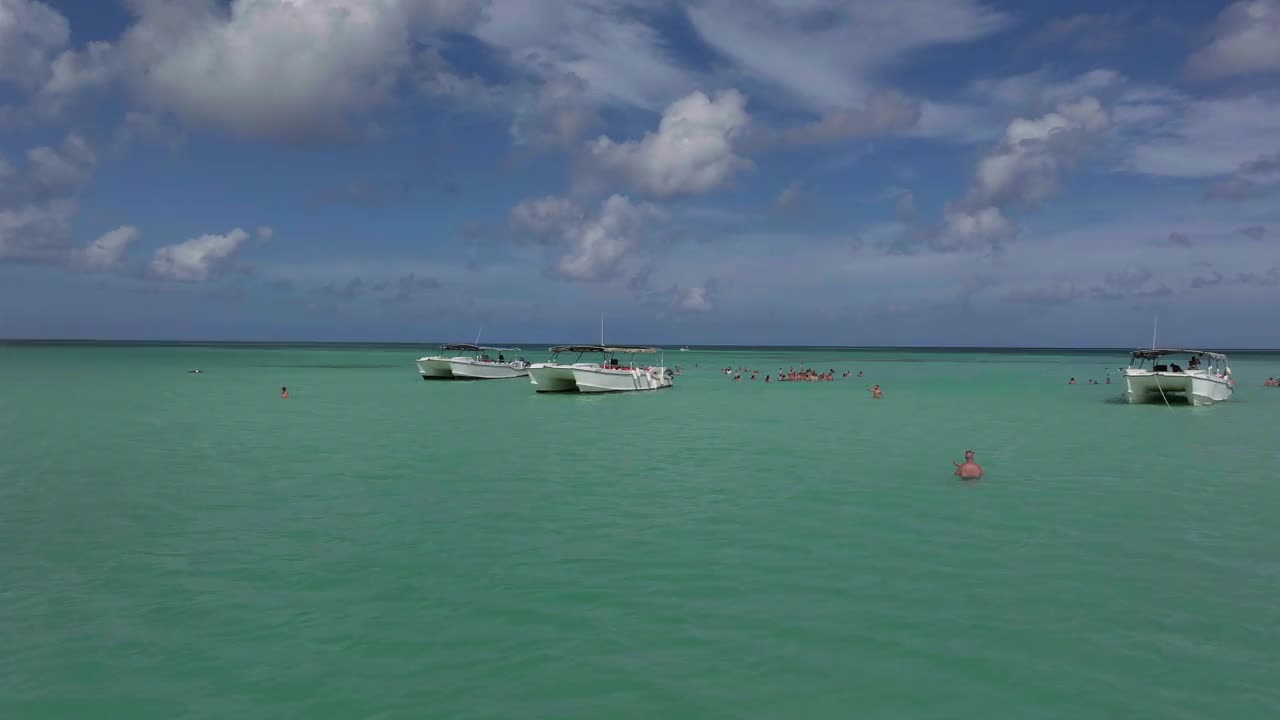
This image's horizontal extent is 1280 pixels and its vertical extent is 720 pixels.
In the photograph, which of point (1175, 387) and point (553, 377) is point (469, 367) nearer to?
point (553, 377)

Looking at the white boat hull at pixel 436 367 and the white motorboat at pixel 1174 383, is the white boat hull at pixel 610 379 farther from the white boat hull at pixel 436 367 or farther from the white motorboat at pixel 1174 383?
the white motorboat at pixel 1174 383

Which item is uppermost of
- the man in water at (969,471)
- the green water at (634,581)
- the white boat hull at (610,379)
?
the white boat hull at (610,379)

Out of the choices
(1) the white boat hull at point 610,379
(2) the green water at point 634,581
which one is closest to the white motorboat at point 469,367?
(1) the white boat hull at point 610,379

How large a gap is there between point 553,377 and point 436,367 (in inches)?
894

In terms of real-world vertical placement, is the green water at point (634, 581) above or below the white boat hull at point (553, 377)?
below

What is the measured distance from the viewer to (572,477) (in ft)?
81.5

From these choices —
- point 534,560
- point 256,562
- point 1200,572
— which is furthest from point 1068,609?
point 256,562

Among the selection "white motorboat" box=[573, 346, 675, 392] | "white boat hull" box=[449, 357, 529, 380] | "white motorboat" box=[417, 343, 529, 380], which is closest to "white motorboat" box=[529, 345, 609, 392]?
"white motorboat" box=[573, 346, 675, 392]

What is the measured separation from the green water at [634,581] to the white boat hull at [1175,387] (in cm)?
1917

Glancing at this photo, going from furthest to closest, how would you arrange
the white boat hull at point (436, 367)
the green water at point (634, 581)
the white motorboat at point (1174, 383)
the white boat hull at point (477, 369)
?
Answer: the white boat hull at point (436, 367) → the white boat hull at point (477, 369) → the white motorboat at point (1174, 383) → the green water at point (634, 581)

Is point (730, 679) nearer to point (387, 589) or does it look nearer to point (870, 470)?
point (387, 589)

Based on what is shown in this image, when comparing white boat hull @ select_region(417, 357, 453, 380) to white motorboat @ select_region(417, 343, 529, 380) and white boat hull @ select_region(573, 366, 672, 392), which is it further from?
white boat hull @ select_region(573, 366, 672, 392)

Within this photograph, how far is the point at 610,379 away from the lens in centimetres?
6050

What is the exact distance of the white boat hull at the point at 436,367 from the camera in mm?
77688
